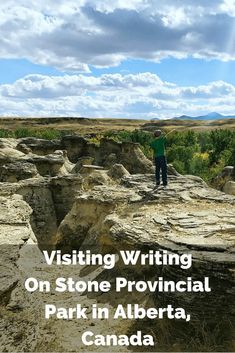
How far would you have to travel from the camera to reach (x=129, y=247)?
9.38 metres

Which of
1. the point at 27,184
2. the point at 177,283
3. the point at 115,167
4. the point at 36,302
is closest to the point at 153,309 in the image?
the point at 177,283

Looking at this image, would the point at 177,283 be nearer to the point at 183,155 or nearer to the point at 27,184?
the point at 27,184

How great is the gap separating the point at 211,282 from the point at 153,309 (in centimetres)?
119

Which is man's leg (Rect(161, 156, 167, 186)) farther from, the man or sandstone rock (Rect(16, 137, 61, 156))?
sandstone rock (Rect(16, 137, 61, 156))

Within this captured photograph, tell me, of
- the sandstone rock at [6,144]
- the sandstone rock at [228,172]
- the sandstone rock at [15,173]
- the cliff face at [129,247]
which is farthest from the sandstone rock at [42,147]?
the cliff face at [129,247]

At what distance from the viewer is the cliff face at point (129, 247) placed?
7242 millimetres

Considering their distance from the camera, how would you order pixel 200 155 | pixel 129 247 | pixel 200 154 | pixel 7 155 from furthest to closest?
pixel 200 154 < pixel 200 155 < pixel 7 155 < pixel 129 247

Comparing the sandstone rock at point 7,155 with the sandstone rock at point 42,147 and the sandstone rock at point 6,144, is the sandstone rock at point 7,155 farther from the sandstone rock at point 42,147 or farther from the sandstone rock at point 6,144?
the sandstone rock at point 42,147

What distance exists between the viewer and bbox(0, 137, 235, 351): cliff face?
7.24 m

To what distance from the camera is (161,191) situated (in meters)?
12.9

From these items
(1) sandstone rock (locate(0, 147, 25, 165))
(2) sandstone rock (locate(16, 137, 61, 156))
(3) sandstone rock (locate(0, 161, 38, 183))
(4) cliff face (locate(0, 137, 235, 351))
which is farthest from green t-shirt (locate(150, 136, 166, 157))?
(2) sandstone rock (locate(16, 137, 61, 156))

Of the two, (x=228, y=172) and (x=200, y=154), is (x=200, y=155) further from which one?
(x=228, y=172)

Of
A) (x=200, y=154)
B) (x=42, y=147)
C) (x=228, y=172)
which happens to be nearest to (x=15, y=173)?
(x=228, y=172)

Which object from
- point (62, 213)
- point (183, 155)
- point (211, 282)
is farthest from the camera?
point (183, 155)
